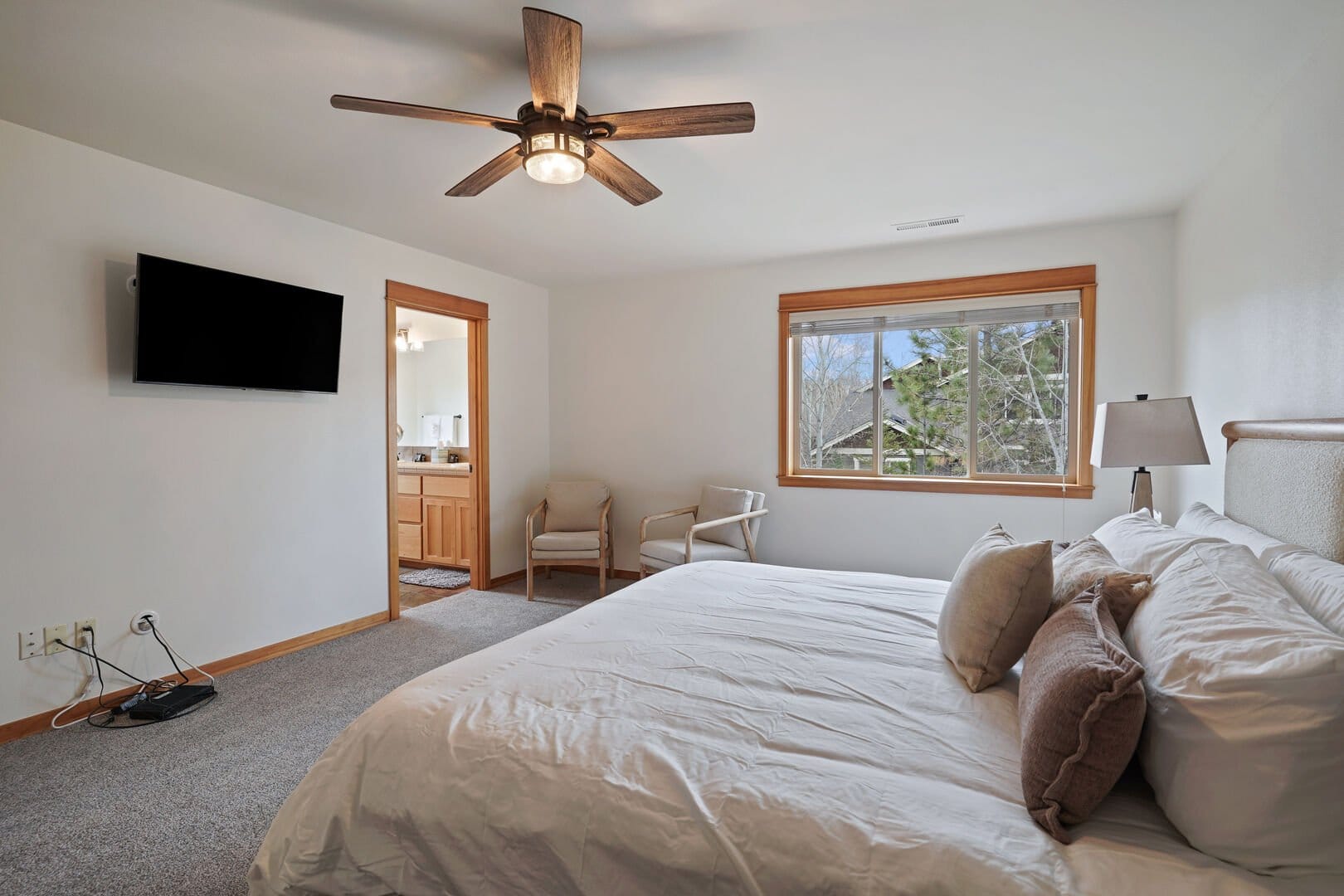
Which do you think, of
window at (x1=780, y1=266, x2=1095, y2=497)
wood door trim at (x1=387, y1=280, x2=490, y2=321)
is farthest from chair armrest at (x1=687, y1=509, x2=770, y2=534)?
wood door trim at (x1=387, y1=280, x2=490, y2=321)

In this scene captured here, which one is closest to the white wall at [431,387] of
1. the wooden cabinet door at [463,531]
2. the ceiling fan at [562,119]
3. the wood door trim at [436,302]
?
the wooden cabinet door at [463,531]

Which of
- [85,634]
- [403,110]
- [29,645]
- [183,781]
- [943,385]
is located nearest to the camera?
[403,110]

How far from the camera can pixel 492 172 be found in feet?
7.85

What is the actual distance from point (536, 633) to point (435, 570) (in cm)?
415

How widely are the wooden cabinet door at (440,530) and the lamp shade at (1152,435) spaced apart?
469 cm

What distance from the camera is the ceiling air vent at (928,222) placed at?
366 cm

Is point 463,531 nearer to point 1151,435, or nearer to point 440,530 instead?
point 440,530

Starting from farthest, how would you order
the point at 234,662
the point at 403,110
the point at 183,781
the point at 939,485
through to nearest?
1. the point at 939,485
2. the point at 234,662
3. the point at 183,781
4. the point at 403,110

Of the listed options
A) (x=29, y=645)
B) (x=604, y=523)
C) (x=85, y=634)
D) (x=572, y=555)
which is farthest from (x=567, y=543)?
(x=29, y=645)

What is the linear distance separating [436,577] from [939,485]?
4.02 meters

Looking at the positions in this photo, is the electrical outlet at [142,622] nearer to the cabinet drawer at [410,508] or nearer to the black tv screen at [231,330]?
the black tv screen at [231,330]

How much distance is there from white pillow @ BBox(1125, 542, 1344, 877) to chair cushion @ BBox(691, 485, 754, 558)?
11.0 ft

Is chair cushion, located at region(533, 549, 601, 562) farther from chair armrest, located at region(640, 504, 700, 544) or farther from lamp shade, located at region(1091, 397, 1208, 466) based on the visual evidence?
lamp shade, located at region(1091, 397, 1208, 466)

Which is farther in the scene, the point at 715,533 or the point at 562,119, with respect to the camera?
the point at 715,533
